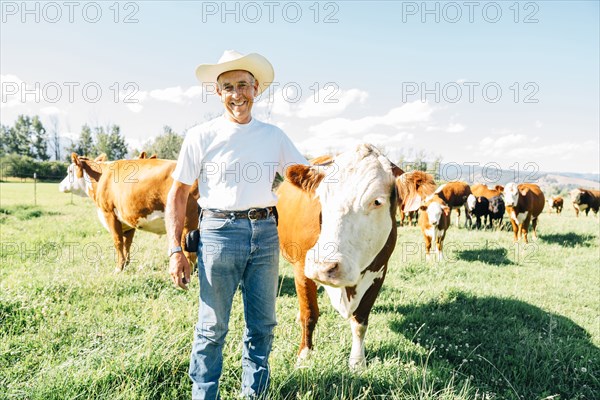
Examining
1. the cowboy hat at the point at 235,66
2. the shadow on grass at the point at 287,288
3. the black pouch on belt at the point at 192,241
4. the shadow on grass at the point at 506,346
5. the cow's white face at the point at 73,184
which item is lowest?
the shadow on grass at the point at 506,346

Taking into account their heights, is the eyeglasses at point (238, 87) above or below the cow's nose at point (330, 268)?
above

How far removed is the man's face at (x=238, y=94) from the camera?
2680 millimetres

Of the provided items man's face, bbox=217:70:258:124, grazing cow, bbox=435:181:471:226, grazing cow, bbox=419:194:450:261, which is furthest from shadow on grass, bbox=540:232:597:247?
man's face, bbox=217:70:258:124

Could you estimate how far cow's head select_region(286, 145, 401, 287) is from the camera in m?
2.60

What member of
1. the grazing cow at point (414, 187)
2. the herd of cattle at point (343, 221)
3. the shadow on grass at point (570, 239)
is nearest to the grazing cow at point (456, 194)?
the shadow on grass at point (570, 239)

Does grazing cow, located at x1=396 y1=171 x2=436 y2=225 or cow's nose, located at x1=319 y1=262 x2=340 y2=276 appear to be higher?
grazing cow, located at x1=396 y1=171 x2=436 y2=225

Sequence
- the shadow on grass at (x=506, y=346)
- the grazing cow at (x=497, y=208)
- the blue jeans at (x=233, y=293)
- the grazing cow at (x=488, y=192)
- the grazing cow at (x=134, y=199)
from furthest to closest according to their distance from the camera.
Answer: the grazing cow at (x=488, y=192), the grazing cow at (x=497, y=208), the grazing cow at (x=134, y=199), the shadow on grass at (x=506, y=346), the blue jeans at (x=233, y=293)

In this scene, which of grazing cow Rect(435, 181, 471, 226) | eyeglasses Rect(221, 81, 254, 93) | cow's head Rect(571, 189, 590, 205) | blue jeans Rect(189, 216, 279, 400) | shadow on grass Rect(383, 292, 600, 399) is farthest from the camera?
cow's head Rect(571, 189, 590, 205)

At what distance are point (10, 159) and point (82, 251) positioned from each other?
55392 millimetres

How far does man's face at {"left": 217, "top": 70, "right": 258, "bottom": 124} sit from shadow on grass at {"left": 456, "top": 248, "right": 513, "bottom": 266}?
25.6 ft

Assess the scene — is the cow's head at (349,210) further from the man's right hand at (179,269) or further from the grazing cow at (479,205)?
the grazing cow at (479,205)

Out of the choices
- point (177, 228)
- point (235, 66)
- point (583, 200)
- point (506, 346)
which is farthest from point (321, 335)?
point (583, 200)

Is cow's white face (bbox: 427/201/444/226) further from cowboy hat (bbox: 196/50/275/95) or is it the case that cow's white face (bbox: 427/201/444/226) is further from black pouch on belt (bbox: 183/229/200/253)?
black pouch on belt (bbox: 183/229/200/253)

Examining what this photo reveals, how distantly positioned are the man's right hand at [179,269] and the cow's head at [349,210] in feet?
2.82
